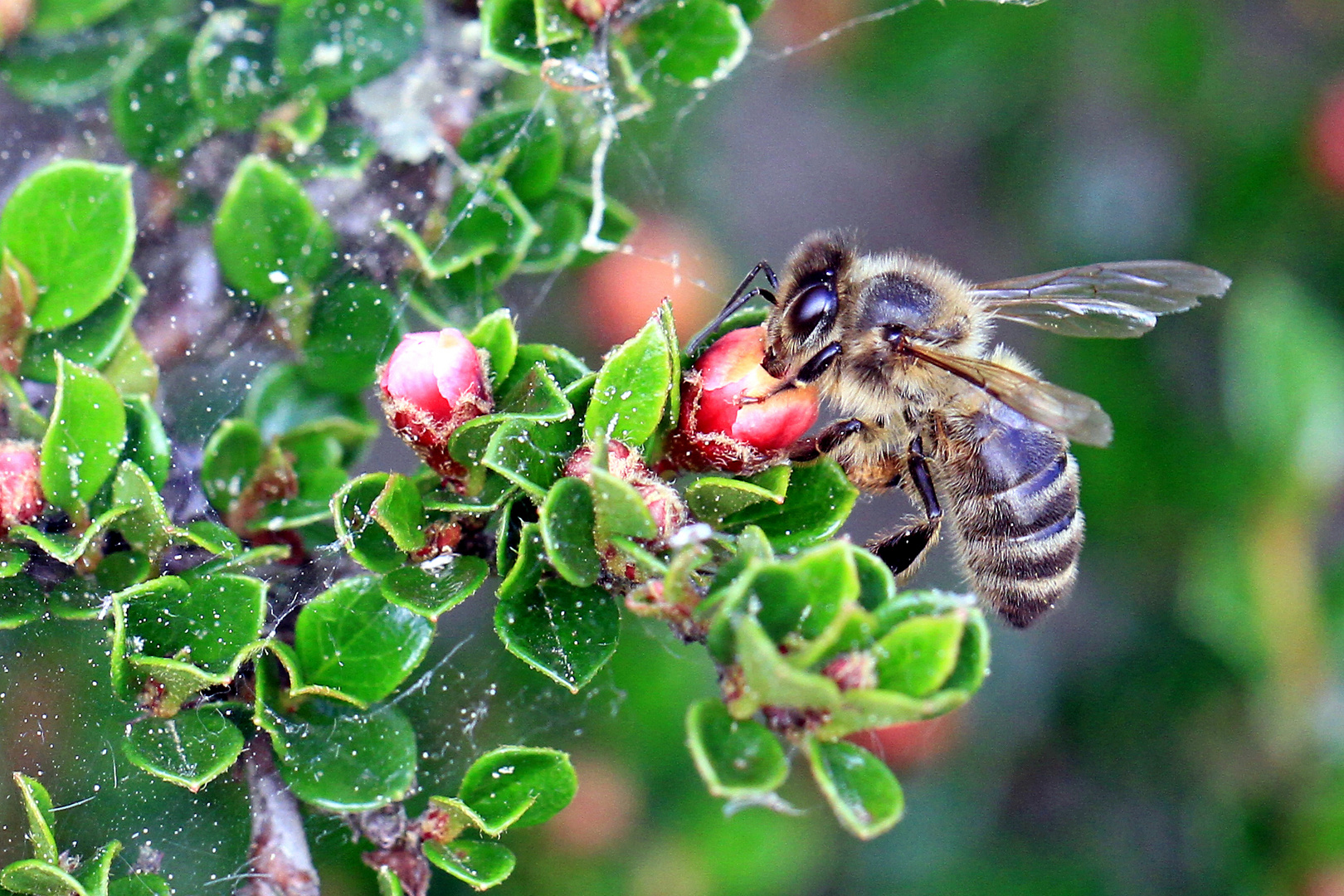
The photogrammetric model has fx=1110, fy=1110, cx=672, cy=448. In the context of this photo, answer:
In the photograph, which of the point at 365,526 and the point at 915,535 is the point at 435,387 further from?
the point at 915,535

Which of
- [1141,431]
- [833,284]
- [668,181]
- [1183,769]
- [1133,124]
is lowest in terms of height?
[1183,769]

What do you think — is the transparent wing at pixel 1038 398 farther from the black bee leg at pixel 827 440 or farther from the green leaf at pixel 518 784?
the green leaf at pixel 518 784

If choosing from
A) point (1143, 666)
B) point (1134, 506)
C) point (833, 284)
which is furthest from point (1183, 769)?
point (833, 284)

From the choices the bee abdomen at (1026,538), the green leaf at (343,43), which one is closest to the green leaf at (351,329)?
the green leaf at (343,43)

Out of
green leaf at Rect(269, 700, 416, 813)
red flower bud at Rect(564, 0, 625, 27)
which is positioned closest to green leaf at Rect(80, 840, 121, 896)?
green leaf at Rect(269, 700, 416, 813)

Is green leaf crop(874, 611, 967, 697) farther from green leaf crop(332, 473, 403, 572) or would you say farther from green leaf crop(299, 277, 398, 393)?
green leaf crop(299, 277, 398, 393)

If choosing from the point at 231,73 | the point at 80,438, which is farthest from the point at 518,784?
the point at 231,73

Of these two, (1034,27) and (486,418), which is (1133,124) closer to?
(1034,27)
